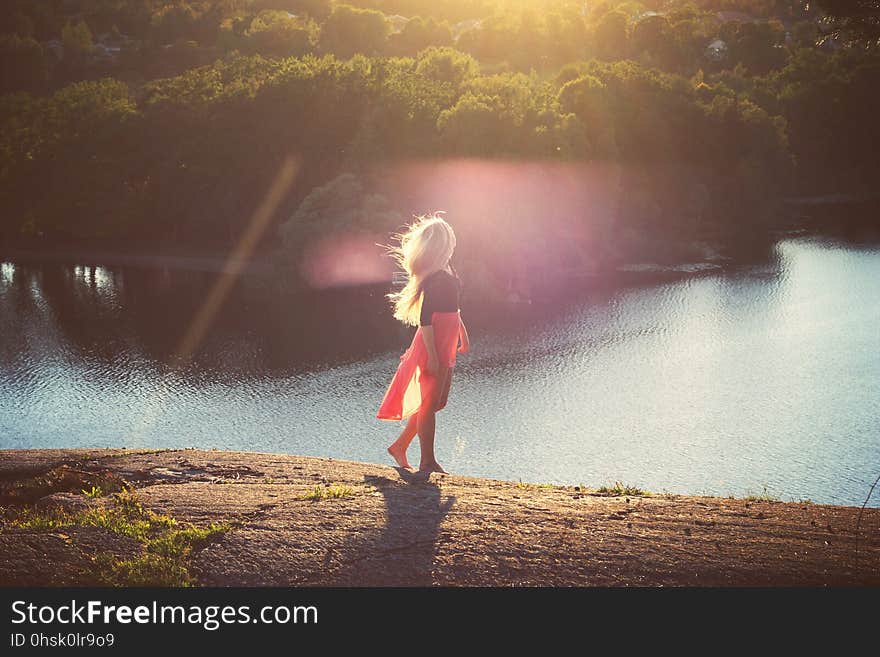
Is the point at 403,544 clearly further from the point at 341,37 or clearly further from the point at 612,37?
the point at 612,37

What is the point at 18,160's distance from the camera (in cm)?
6662

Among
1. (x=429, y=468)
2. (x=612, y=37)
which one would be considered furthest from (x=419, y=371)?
(x=612, y=37)

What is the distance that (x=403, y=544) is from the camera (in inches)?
325

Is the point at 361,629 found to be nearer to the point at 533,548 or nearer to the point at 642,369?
the point at 533,548

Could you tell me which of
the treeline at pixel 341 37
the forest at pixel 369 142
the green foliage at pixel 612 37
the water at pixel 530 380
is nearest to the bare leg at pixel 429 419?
the water at pixel 530 380

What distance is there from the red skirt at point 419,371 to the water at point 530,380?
532 inches

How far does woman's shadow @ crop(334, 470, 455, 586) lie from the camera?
25.3 feet

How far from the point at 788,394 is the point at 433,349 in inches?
976

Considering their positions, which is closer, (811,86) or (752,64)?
(811,86)

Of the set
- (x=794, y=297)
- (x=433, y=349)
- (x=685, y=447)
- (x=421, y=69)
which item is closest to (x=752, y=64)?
(x=421, y=69)

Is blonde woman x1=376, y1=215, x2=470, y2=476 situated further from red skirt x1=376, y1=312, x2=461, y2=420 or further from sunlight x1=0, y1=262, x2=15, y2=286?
sunlight x1=0, y1=262, x2=15, y2=286

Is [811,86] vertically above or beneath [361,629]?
above

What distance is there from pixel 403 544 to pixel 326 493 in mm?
1922

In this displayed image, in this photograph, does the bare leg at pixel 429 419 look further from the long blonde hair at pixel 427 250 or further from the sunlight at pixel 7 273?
the sunlight at pixel 7 273
